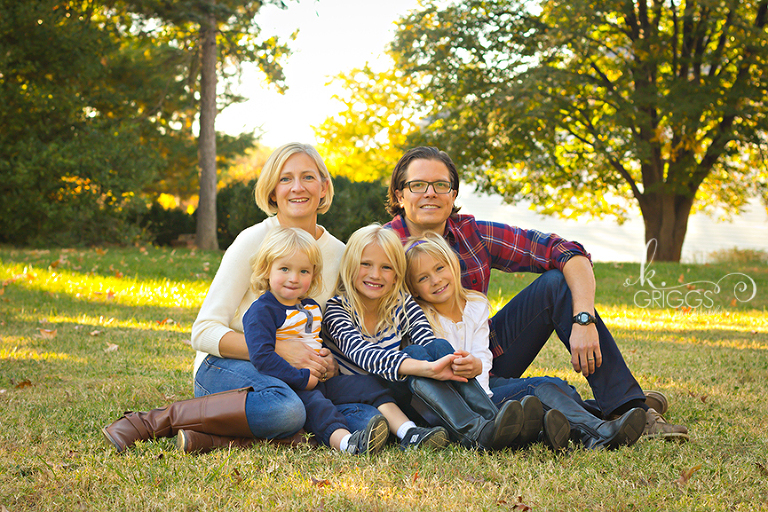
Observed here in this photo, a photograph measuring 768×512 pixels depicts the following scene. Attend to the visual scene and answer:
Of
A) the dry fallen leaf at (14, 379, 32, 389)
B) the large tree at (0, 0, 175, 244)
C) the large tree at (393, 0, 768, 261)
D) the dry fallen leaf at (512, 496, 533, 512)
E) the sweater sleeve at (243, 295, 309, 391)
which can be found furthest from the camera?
the large tree at (0, 0, 175, 244)

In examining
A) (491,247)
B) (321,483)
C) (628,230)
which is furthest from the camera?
(628,230)

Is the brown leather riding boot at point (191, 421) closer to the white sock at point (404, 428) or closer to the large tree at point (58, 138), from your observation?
the white sock at point (404, 428)

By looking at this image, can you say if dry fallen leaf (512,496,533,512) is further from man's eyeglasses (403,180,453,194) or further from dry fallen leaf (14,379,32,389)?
dry fallen leaf (14,379,32,389)

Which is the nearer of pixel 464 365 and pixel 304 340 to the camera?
pixel 464 365

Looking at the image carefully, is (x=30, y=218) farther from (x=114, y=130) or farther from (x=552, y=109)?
(x=552, y=109)

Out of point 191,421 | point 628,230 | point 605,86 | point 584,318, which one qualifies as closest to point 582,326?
point 584,318

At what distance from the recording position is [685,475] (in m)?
2.41

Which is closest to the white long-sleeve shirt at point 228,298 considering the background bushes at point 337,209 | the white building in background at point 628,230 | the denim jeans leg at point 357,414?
the denim jeans leg at point 357,414

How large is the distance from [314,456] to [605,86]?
46.5 feet

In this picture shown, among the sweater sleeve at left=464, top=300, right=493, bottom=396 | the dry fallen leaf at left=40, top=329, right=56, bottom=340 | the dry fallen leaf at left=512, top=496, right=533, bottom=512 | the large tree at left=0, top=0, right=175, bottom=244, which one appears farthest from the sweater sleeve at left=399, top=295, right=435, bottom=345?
the large tree at left=0, top=0, right=175, bottom=244

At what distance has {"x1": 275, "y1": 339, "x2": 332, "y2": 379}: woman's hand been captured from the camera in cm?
A: 292

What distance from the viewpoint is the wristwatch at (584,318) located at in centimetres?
301

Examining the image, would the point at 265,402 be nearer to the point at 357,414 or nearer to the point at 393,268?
the point at 357,414

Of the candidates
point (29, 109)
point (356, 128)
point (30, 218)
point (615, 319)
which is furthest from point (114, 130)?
point (615, 319)
